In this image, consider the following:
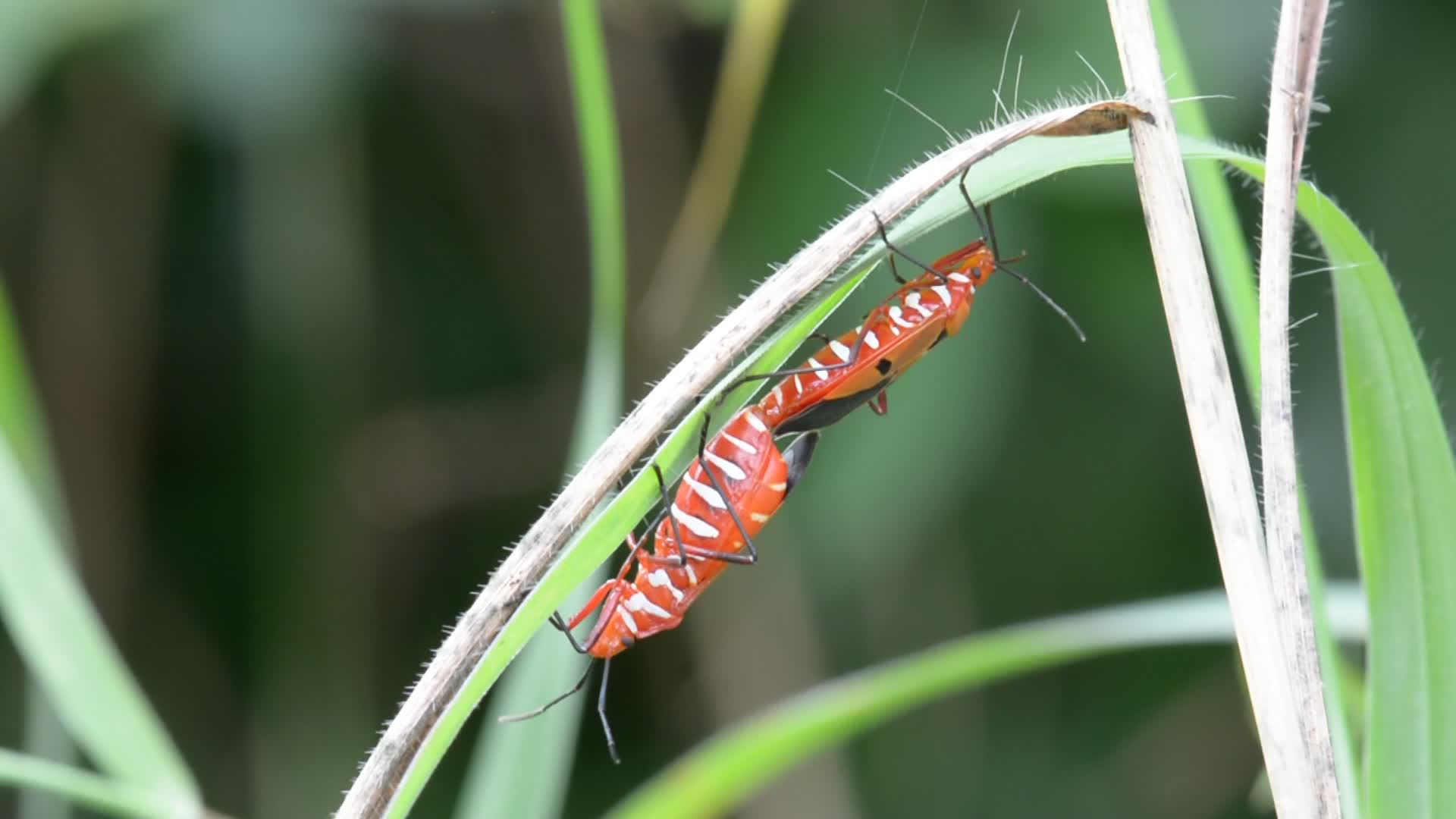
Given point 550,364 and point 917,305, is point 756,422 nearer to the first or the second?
point 917,305

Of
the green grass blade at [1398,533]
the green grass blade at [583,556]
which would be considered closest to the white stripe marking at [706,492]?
the green grass blade at [583,556]

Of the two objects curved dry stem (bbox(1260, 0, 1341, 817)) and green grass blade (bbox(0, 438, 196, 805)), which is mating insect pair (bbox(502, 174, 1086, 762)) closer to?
curved dry stem (bbox(1260, 0, 1341, 817))

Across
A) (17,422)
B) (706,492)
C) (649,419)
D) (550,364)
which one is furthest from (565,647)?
(550,364)

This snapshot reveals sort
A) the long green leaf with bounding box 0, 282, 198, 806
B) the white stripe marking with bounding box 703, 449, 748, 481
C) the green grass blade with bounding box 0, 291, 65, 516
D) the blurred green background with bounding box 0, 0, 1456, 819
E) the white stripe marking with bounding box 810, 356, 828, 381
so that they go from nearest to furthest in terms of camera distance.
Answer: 1. the white stripe marking with bounding box 703, 449, 748, 481
2. the white stripe marking with bounding box 810, 356, 828, 381
3. the long green leaf with bounding box 0, 282, 198, 806
4. the green grass blade with bounding box 0, 291, 65, 516
5. the blurred green background with bounding box 0, 0, 1456, 819

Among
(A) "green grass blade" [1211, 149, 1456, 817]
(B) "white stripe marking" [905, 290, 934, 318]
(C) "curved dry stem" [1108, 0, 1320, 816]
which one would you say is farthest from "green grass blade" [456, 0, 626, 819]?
(A) "green grass blade" [1211, 149, 1456, 817]

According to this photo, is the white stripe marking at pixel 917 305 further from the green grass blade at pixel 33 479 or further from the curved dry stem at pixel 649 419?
the green grass blade at pixel 33 479
